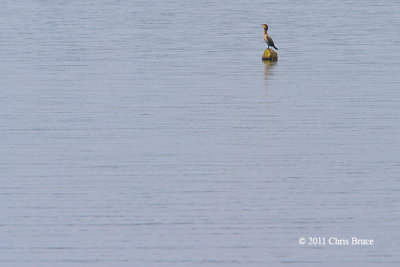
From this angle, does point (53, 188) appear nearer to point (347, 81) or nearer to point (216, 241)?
point (216, 241)

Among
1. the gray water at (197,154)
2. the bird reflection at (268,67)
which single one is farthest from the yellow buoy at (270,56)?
the gray water at (197,154)

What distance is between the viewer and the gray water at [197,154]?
36.4 feet

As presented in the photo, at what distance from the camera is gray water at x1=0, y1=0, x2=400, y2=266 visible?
A: 437 inches

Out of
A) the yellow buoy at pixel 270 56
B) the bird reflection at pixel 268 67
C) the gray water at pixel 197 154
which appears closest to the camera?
the gray water at pixel 197 154

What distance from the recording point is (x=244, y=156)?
1552cm

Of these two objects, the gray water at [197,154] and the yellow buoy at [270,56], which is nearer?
the gray water at [197,154]

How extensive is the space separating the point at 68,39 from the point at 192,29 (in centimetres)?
718

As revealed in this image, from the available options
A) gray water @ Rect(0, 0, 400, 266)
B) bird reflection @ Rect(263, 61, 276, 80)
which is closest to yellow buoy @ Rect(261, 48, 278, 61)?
bird reflection @ Rect(263, 61, 276, 80)

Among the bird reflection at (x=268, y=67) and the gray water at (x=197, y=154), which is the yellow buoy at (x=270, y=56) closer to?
the bird reflection at (x=268, y=67)

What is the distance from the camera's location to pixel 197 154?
51.3ft

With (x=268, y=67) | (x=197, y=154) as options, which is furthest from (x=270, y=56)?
(x=197, y=154)

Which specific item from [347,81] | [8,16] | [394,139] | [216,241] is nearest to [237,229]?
[216,241]

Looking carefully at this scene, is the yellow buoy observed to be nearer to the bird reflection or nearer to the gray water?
the bird reflection

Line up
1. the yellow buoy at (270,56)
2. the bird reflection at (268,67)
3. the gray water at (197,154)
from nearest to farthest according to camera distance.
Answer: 1. the gray water at (197,154)
2. the bird reflection at (268,67)
3. the yellow buoy at (270,56)
